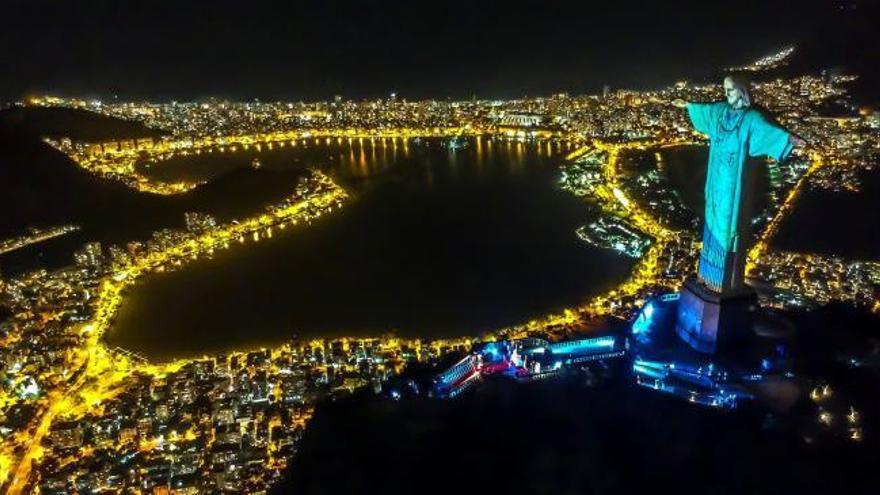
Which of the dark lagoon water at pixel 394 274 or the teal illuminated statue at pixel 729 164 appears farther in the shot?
the dark lagoon water at pixel 394 274

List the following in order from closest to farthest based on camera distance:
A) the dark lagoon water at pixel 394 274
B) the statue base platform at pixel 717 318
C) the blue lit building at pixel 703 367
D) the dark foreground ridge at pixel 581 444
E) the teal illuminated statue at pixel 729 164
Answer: the dark foreground ridge at pixel 581 444 < the blue lit building at pixel 703 367 < the teal illuminated statue at pixel 729 164 < the statue base platform at pixel 717 318 < the dark lagoon water at pixel 394 274

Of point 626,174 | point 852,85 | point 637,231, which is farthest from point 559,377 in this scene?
point 852,85

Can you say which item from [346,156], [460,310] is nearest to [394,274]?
[460,310]

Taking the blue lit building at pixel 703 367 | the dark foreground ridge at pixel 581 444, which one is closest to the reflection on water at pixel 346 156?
the blue lit building at pixel 703 367

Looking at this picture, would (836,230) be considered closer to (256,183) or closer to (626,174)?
(626,174)

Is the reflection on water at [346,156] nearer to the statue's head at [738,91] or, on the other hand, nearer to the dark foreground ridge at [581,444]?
the statue's head at [738,91]

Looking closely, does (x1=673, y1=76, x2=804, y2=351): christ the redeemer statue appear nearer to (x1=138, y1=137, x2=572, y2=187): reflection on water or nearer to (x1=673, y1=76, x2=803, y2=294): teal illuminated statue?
(x1=673, y1=76, x2=803, y2=294): teal illuminated statue
